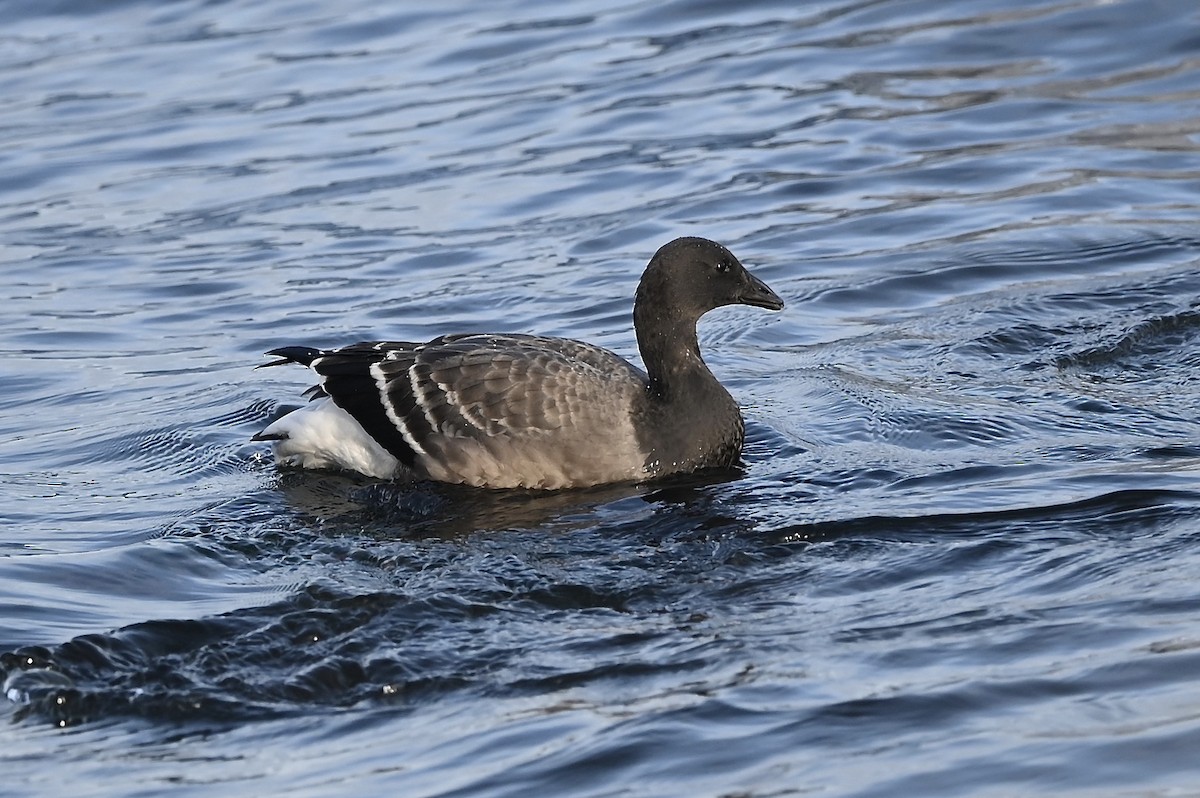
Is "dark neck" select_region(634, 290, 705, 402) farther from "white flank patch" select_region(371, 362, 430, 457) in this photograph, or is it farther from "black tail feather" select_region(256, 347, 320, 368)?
"black tail feather" select_region(256, 347, 320, 368)

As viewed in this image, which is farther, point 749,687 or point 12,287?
point 12,287

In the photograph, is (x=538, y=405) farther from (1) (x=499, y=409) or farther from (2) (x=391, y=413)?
(2) (x=391, y=413)

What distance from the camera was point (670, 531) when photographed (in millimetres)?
8109

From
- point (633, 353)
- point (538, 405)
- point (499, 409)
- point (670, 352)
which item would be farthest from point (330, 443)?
point (633, 353)

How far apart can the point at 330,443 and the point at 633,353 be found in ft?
8.48

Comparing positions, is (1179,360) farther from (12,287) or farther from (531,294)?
(12,287)

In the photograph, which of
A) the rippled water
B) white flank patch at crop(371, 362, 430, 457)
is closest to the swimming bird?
white flank patch at crop(371, 362, 430, 457)

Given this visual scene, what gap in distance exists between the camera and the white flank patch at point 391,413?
356 inches

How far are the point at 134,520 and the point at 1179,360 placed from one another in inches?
220

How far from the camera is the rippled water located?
19.3ft

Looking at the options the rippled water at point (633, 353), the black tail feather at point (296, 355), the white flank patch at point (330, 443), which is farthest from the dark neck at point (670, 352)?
the black tail feather at point (296, 355)

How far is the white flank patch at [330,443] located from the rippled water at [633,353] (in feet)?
0.49

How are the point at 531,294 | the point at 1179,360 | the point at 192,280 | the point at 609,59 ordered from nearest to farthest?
1. the point at 1179,360
2. the point at 531,294
3. the point at 192,280
4. the point at 609,59

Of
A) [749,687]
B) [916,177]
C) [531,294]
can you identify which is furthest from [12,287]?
[749,687]
